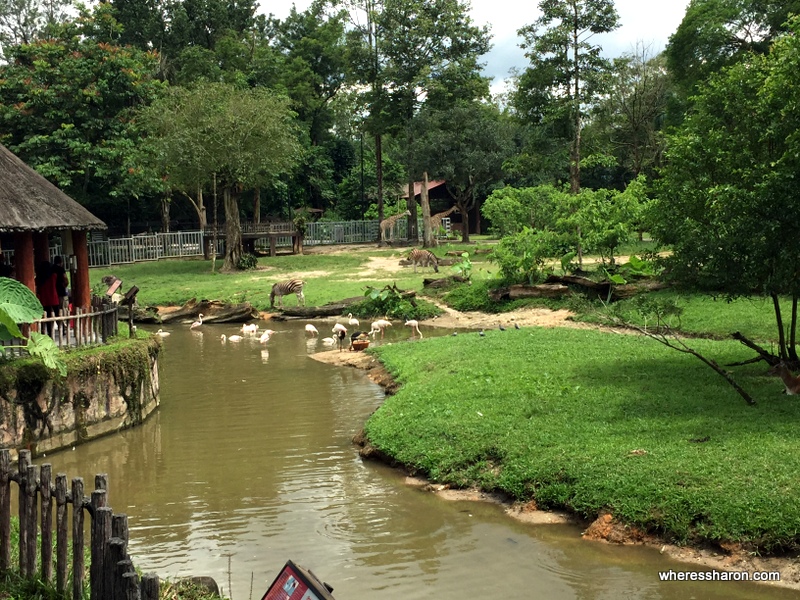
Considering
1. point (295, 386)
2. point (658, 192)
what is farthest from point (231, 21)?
point (658, 192)

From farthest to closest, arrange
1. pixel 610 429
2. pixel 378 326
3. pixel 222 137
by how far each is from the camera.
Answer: pixel 222 137 → pixel 378 326 → pixel 610 429

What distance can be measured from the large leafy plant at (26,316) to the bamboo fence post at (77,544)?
5.10 meters

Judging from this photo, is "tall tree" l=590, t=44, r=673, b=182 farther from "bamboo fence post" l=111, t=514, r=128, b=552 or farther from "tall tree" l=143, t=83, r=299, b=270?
"bamboo fence post" l=111, t=514, r=128, b=552

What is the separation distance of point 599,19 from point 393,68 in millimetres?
13409

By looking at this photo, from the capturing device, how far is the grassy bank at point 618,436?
867cm

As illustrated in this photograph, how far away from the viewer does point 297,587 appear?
→ 4738 millimetres

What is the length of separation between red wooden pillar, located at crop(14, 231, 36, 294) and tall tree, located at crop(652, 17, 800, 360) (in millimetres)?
11096

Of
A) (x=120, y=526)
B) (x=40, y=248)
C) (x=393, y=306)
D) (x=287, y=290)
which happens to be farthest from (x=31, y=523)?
(x=287, y=290)

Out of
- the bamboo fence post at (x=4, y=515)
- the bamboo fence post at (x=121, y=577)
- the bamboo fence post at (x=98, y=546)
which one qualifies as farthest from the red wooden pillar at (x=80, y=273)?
the bamboo fence post at (x=121, y=577)

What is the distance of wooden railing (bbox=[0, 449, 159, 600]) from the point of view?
17.8 ft

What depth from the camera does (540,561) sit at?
8594 mm

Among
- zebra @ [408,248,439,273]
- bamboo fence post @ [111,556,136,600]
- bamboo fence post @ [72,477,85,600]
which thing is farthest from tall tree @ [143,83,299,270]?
bamboo fence post @ [111,556,136,600]

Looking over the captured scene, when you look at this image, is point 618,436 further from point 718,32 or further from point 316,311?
point 718,32

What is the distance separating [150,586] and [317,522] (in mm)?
4876
